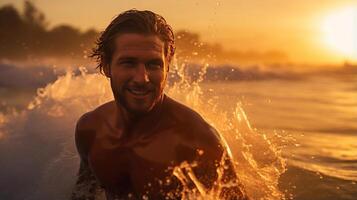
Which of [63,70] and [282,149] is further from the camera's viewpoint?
[63,70]

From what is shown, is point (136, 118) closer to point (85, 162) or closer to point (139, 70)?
point (139, 70)

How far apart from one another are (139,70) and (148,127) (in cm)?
37

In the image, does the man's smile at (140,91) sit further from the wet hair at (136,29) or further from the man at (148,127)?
the wet hair at (136,29)

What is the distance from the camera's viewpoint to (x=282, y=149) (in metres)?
5.54

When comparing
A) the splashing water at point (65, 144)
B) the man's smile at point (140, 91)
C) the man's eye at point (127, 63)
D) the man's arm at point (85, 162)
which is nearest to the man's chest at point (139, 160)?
the man's arm at point (85, 162)

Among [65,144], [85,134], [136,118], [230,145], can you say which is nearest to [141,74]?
[136,118]

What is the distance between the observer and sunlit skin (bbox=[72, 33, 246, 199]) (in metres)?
2.84

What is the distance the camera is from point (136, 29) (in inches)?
114

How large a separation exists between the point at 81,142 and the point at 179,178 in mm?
912

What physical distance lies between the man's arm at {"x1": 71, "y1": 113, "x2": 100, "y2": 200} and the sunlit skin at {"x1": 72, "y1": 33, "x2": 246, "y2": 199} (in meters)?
0.20

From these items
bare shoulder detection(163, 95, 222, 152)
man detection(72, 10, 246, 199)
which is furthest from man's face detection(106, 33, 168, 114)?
bare shoulder detection(163, 95, 222, 152)

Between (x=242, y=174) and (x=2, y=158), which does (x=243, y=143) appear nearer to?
(x=242, y=174)

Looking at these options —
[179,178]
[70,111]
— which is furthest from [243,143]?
[179,178]

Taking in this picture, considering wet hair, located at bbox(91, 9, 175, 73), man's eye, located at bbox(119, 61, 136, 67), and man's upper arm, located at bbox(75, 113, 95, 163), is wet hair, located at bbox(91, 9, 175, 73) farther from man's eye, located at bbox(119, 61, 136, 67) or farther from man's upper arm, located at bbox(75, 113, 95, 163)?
man's upper arm, located at bbox(75, 113, 95, 163)
